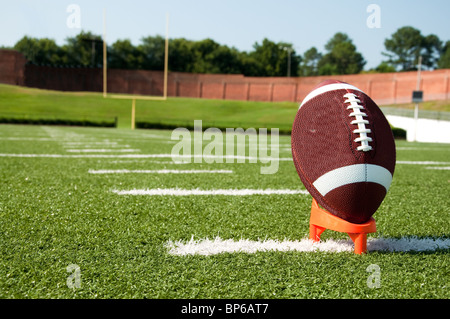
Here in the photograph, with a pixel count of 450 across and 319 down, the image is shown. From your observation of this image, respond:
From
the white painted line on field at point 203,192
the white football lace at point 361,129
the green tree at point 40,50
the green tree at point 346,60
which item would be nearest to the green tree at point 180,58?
the green tree at point 40,50

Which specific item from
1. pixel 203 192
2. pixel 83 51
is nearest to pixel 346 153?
pixel 203 192

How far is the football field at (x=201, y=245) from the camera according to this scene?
144 cm

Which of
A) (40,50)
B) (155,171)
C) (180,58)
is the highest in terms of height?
(180,58)

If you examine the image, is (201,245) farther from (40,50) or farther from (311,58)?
(311,58)

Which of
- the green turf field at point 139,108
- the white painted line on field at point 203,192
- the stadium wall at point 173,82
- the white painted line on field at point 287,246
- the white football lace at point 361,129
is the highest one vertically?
the stadium wall at point 173,82

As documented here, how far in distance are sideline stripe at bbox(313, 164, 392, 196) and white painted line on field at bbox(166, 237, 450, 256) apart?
0.27 metres

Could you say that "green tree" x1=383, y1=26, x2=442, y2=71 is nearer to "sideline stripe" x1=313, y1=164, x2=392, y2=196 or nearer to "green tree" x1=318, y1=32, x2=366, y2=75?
"green tree" x1=318, y1=32, x2=366, y2=75

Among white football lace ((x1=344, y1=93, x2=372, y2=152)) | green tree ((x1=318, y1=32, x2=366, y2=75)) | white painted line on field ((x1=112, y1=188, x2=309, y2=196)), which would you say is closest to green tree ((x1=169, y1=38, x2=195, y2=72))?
green tree ((x1=318, y1=32, x2=366, y2=75))

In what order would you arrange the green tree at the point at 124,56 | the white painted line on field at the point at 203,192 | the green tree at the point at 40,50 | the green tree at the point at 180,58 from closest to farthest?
the white painted line on field at the point at 203,192 < the green tree at the point at 40,50 < the green tree at the point at 124,56 < the green tree at the point at 180,58

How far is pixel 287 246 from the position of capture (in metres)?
1.90

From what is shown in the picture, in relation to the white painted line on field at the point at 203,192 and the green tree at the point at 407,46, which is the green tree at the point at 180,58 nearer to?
the green tree at the point at 407,46

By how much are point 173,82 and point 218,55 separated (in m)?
12.5
